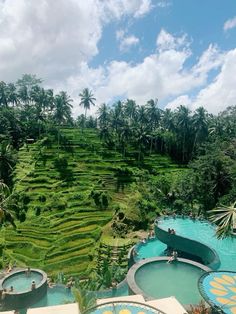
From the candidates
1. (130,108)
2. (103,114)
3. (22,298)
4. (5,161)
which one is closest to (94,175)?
(5,161)

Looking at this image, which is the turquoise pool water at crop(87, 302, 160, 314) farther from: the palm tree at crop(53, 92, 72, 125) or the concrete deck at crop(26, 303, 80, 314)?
the palm tree at crop(53, 92, 72, 125)

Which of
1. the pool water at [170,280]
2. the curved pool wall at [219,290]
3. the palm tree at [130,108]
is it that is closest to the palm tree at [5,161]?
the pool water at [170,280]

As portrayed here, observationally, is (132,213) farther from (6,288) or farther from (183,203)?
(6,288)

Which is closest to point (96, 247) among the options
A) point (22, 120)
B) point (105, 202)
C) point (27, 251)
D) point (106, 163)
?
point (27, 251)

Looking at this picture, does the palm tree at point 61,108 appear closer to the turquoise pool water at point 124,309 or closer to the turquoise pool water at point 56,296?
the turquoise pool water at point 56,296

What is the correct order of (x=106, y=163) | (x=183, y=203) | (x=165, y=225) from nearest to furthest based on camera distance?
(x=165, y=225) < (x=183, y=203) < (x=106, y=163)
